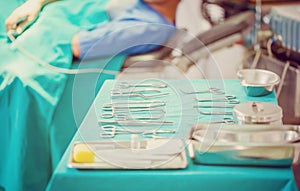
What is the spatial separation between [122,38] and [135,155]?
0.45 meters

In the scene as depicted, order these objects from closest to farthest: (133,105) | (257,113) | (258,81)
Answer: (257,113)
(133,105)
(258,81)

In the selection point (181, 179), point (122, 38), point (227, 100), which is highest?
point (122, 38)

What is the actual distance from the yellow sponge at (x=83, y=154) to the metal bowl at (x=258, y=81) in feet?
1.48

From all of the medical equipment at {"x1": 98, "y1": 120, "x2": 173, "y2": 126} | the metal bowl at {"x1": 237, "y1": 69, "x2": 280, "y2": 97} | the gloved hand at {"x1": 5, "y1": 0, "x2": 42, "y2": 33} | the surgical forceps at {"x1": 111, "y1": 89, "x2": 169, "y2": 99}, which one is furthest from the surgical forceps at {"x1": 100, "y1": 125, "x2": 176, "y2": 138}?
the gloved hand at {"x1": 5, "y1": 0, "x2": 42, "y2": 33}

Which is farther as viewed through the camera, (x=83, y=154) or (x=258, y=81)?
(x=258, y=81)

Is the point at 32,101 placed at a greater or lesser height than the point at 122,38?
lesser

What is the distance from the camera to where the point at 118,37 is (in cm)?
125

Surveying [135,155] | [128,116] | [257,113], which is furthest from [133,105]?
[257,113]

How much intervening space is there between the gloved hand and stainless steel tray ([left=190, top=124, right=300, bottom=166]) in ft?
1.80

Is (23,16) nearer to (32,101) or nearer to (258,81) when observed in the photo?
(32,101)

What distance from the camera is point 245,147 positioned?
2.79 feet

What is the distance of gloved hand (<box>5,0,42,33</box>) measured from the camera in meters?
1.11

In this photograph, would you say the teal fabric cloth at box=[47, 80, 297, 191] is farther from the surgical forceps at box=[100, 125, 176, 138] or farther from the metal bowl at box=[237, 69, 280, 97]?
the metal bowl at box=[237, 69, 280, 97]

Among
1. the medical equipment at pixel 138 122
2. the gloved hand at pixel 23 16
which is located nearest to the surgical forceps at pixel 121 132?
the medical equipment at pixel 138 122
